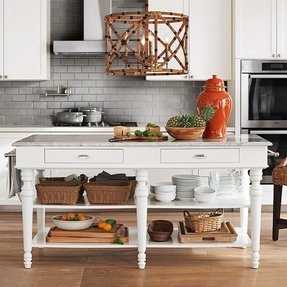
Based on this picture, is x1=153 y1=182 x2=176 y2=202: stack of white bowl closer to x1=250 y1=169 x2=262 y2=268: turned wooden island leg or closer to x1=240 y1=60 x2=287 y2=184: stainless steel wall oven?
x1=250 y1=169 x2=262 y2=268: turned wooden island leg

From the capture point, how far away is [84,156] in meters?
4.66

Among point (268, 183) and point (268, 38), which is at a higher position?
point (268, 38)

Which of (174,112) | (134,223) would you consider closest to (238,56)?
(174,112)

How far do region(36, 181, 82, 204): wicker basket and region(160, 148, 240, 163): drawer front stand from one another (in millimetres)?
639

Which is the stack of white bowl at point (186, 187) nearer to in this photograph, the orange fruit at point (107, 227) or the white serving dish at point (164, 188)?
the white serving dish at point (164, 188)

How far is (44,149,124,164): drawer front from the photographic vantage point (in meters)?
4.66

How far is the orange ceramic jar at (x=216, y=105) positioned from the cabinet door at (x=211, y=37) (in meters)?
2.22

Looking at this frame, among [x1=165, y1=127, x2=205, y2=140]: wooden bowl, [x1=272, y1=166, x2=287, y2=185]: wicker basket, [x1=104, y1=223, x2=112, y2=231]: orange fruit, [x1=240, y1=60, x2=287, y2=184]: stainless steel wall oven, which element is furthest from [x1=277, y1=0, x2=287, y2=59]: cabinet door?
[x1=104, y1=223, x2=112, y2=231]: orange fruit

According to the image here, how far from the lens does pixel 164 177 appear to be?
23.3ft

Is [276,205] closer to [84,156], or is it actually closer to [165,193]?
[165,193]

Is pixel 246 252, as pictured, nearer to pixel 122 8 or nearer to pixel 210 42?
pixel 210 42

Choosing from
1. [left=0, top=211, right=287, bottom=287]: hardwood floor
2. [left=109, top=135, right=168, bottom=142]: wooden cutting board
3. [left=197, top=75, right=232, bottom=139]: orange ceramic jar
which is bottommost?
[left=0, top=211, right=287, bottom=287]: hardwood floor

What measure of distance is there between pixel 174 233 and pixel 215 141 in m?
0.84

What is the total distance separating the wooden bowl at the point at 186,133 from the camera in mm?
4766
